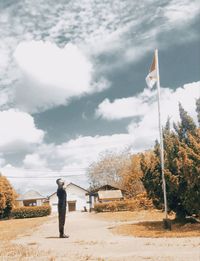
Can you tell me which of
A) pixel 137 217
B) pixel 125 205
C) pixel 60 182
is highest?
pixel 60 182

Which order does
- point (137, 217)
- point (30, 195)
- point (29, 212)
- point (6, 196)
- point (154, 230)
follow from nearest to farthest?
point (154, 230)
point (137, 217)
point (29, 212)
point (6, 196)
point (30, 195)

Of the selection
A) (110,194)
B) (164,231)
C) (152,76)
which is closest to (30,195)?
(110,194)

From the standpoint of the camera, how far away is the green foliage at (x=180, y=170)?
696 inches

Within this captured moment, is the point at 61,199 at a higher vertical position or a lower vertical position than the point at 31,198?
higher

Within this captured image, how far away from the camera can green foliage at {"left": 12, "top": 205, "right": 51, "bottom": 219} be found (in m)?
59.8

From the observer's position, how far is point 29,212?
6034cm

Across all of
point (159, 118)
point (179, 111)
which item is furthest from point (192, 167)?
point (179, 111)

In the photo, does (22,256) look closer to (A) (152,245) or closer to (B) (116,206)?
(A) (152,245)

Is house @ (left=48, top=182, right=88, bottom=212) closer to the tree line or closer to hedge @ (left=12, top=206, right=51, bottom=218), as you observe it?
hedge @ (left=12, top=206, right=51, bottom=218)

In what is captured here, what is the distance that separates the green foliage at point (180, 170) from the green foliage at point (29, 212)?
41050 mm

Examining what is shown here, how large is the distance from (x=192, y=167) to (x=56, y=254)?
908 centimetres

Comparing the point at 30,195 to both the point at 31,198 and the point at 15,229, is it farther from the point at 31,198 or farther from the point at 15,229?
the point at 15,229

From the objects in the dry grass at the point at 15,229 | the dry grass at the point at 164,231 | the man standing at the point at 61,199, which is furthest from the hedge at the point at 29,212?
the man standing at the point at 61,199

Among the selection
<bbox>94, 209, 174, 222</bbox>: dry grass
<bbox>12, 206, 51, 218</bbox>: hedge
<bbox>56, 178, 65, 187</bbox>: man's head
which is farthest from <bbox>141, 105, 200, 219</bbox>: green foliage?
<bbox>12, 206, 51, 218</bbox>: hedge
